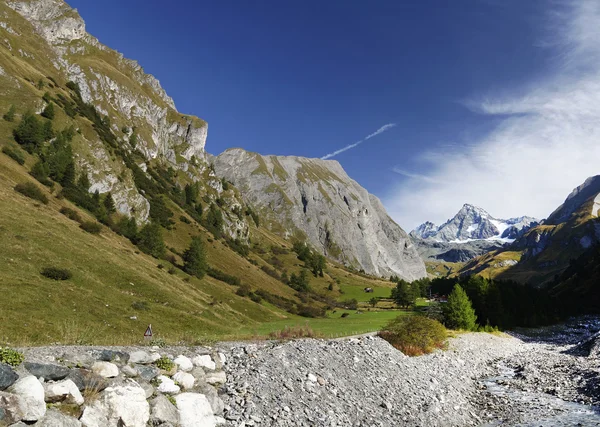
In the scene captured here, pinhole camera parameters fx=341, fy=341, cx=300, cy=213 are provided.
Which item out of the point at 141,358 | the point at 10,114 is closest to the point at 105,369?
the point at 141,358

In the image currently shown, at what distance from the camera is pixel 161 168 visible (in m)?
199

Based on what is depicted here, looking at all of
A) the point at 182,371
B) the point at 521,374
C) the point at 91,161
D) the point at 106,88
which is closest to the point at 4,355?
the point at 182,371

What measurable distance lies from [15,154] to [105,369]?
89238 mm

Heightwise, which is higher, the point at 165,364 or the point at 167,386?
the point at 165,364

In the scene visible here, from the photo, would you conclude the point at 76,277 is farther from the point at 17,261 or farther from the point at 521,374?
the point at 521,374

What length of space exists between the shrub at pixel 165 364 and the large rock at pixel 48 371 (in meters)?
4.49

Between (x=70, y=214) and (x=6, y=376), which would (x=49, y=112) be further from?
(x=6, y=376)

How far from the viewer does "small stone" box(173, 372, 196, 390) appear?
51.4ft

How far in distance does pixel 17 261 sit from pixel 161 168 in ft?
543

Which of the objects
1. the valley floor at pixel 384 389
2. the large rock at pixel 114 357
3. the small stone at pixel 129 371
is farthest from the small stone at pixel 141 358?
the valley floor at pixel 384 389

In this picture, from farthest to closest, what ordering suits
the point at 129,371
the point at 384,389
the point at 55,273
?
1. the point at 55,273
2. the point at 384,389
3. the point at 129,371

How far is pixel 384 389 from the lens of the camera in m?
24.7

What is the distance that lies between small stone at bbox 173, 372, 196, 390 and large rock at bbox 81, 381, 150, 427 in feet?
8.84

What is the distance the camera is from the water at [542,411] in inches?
926
